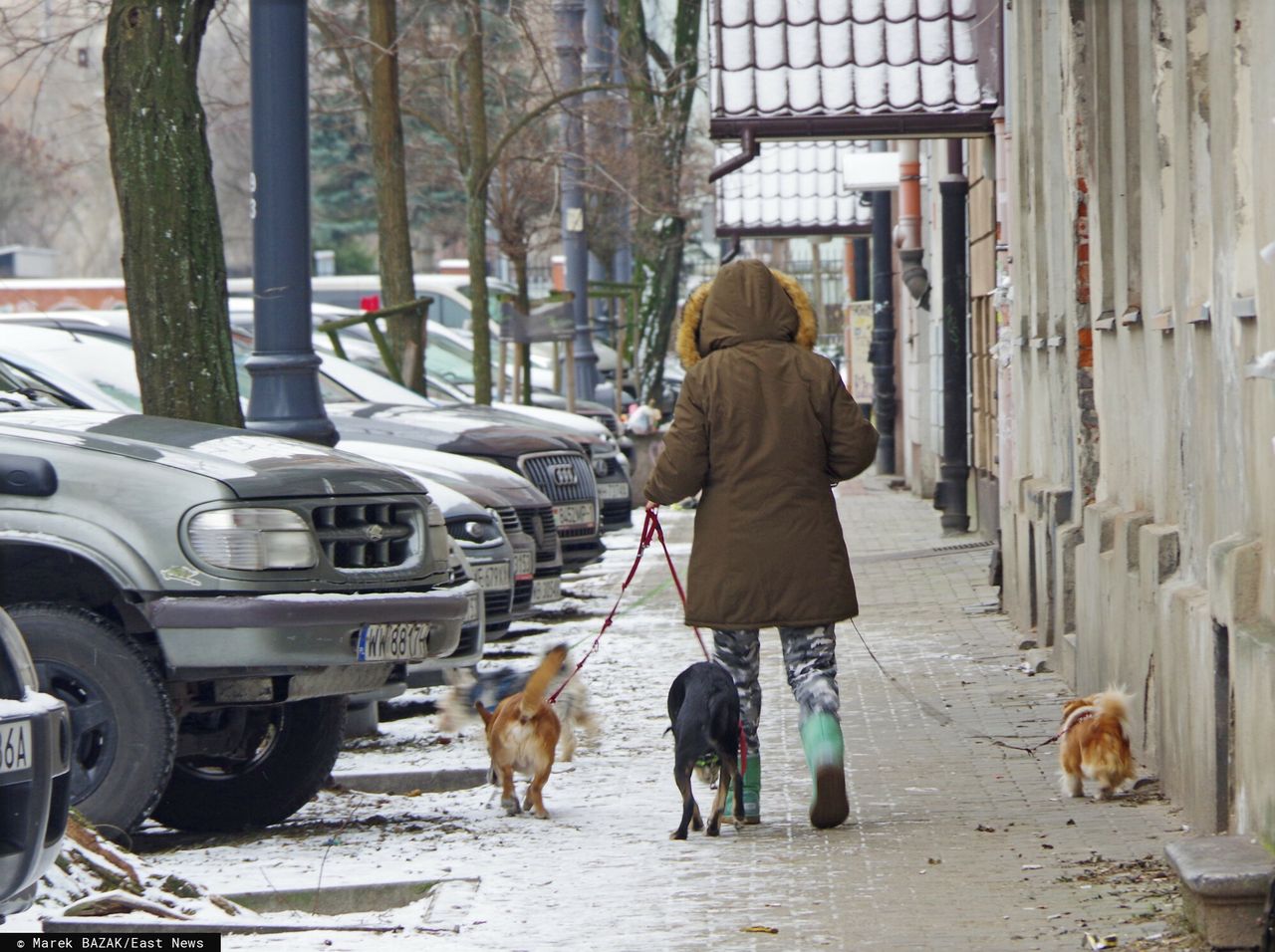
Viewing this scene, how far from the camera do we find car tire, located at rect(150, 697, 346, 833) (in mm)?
7492

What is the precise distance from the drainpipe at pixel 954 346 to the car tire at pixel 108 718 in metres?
13.2

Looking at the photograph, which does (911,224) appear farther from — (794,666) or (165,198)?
(794,666)

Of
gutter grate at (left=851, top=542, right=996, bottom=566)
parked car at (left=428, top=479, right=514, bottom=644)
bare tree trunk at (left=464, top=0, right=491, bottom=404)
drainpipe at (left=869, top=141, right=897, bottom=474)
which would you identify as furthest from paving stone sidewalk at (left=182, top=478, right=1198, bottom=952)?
drainpipe at (left=869, top=141, right=897, bottom=474)

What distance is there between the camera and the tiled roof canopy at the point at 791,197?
92.8 ft

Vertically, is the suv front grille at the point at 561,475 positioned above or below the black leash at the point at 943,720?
above

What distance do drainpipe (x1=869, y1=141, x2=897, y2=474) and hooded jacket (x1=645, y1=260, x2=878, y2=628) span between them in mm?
18888

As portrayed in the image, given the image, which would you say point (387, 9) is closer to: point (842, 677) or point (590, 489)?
point (590, 489)

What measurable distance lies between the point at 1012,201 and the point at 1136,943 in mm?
7926

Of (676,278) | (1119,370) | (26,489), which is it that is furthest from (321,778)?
(676,278)

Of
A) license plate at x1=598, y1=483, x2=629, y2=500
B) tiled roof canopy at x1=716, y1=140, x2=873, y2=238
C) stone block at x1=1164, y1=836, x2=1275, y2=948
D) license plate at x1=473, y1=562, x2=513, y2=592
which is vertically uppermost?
tiled roof canopy at x1=716, y1=140, x2=873, y2=238

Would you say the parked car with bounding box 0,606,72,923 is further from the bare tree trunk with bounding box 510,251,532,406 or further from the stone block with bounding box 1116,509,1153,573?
the bare tree trunk with bounding box 510,251,532,406

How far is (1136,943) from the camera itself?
544 cm

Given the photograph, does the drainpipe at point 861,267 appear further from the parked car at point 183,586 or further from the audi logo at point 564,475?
the parked car at point 183,586

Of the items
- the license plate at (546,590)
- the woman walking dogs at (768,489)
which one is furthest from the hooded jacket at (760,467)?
the license plate at (546,590)
